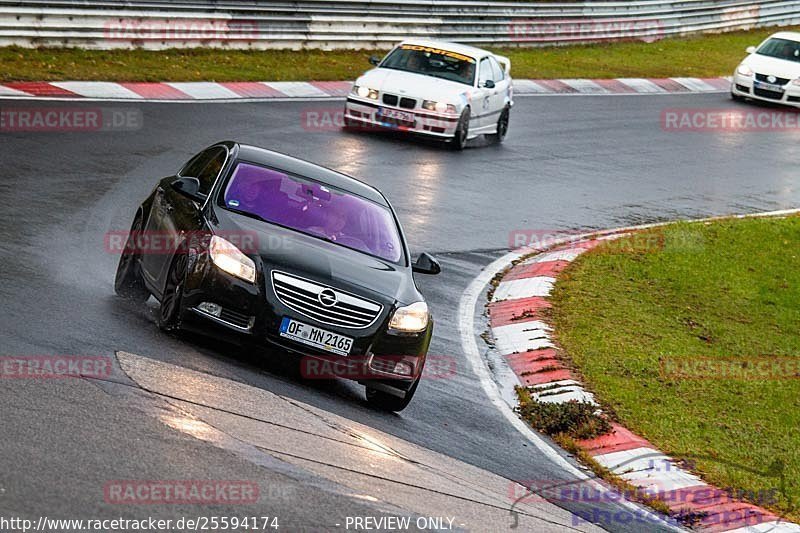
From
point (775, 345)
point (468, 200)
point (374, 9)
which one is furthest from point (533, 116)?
point (775, 345)

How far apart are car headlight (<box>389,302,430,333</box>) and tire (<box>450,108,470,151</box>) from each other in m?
12.1

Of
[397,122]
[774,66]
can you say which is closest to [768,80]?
[774,66]

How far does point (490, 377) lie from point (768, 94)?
70.5ft

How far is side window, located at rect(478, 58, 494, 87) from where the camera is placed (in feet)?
74.1

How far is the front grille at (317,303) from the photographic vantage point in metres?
9.13

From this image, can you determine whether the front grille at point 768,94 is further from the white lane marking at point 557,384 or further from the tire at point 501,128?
the white lane marking at point 557,384

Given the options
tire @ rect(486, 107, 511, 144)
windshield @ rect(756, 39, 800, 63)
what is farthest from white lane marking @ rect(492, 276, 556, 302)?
windshield @ rect(756, 39, 800, 63)

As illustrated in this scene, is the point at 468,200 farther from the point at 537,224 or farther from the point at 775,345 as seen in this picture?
the point at 775,345

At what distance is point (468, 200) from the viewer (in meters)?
18.1

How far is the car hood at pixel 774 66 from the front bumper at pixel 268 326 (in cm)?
2348

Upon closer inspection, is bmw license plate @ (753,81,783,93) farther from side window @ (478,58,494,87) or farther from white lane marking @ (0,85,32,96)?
white lane marking @ (0,85,32,96)

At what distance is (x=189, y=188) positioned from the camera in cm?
1009

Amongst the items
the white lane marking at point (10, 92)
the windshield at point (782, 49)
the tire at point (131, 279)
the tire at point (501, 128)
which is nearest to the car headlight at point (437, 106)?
the tire at point (501, 128)

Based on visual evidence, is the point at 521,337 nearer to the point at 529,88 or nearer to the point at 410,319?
the point at 410,319
